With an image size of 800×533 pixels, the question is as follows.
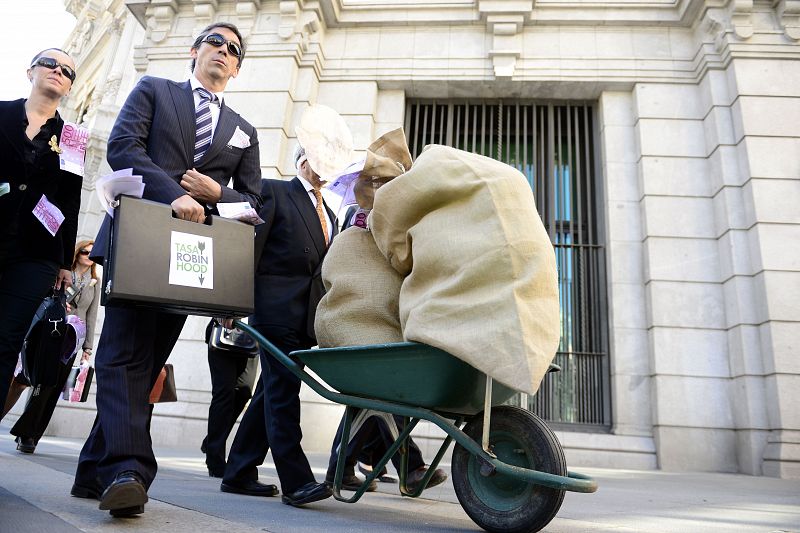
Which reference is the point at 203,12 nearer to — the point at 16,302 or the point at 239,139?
the point at 239,139

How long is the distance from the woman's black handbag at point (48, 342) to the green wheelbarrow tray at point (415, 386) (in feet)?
6.20

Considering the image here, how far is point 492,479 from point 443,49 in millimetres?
7010

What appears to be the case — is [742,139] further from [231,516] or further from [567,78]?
[231,516]

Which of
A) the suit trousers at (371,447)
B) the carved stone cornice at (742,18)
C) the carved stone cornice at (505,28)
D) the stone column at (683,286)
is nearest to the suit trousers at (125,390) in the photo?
the suit trousers at (371,447)

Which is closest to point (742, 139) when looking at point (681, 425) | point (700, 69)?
point (700, 69)

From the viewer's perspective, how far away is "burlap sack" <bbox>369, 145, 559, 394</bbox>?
2.00m

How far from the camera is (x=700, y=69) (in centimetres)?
754

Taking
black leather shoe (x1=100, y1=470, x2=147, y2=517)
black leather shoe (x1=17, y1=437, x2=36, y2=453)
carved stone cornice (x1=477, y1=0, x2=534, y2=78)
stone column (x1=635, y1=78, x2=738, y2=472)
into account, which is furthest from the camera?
carved stone cornice (x1=477, y1=0, x2=534, y2=78)

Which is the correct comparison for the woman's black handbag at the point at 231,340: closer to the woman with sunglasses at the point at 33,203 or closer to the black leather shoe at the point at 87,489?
the woman with sunglasses at the point at 33,203

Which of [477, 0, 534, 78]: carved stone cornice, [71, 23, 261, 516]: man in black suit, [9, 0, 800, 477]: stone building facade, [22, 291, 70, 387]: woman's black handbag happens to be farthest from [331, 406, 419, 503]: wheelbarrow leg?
[477, 0, 534, 78]: carved stone cornice

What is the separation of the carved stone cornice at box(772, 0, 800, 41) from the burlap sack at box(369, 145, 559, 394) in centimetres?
694

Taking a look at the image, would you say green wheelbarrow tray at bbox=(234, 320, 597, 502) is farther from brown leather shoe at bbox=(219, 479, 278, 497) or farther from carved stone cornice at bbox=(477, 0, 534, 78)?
carved stone cornice at bbox=(477, 0, 534, 78)

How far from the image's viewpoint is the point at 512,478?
2.22m

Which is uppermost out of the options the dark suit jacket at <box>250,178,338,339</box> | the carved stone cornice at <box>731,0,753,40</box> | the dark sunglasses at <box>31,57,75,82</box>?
the carved stone cornice at <box>731,0,753,40</box>
